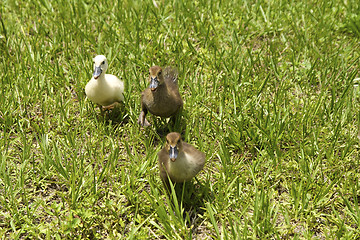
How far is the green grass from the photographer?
3818mm

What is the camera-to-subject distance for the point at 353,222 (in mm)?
3748

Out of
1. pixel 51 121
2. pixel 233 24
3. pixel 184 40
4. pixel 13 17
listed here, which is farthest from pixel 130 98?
pixel 13 17

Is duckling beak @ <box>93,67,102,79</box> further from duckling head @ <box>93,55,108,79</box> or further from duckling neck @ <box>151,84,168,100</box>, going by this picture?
duckling neck @ <box>151,84,168,100</box>

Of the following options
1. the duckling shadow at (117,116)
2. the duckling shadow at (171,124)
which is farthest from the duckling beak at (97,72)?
the duckling shadow at (171,124)

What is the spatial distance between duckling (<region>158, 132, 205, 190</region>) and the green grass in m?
0.22

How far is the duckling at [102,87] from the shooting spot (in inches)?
181

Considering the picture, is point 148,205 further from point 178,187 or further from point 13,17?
point 13,17

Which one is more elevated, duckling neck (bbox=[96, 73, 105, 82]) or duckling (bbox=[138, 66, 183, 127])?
duckling neck (bbox=[96, 73, 105, 82])

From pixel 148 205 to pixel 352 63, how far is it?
10.2 feet

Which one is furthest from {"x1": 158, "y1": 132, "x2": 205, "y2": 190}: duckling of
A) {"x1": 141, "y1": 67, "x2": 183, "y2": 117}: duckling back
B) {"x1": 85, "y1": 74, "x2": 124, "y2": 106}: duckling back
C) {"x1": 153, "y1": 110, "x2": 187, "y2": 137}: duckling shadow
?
{"x1": 85, "y1": 74, "x2": 124, "y2": 106}: duckling back

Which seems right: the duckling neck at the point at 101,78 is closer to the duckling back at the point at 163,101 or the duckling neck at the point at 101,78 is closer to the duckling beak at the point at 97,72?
the duckling beak at the point at 97,72

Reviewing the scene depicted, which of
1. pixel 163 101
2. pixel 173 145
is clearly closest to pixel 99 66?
pixel 163 101

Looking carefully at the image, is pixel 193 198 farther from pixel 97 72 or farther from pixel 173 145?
A: pixel 97 72

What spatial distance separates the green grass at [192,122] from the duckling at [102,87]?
244 mm
